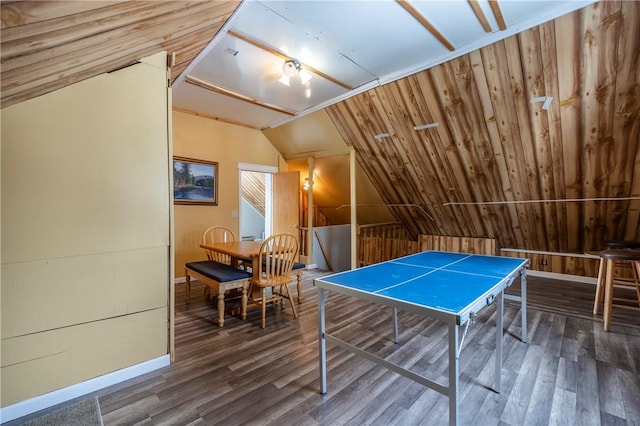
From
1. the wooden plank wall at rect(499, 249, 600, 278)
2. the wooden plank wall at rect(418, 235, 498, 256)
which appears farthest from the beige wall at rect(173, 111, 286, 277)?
the wooden plank wall at rect(499, 249, 600, 278)

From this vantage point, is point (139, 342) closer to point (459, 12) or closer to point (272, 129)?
point (459, 12)

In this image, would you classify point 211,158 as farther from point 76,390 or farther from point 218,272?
point 76,390

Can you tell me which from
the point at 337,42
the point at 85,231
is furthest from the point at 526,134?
the point at 85,231

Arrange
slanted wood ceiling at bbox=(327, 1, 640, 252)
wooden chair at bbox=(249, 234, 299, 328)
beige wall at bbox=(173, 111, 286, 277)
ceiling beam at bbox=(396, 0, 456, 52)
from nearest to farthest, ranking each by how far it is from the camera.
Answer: ceiling beam at bbox=(396, 0, 456, 52) < slanted wood ceiling at bbox=(327, 1, 640, 252) < wooden chair at bbox=(249, 234, 299, 328) < beige wall at bbox=(173, 111, 286, 277)

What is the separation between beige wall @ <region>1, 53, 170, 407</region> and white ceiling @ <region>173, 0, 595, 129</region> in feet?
2.89

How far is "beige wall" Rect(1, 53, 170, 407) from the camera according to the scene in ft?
5.56

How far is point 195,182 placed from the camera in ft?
15.8

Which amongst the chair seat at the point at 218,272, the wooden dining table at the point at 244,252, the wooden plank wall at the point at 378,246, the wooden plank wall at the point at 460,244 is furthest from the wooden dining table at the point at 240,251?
the wooden plank wall at the point at 460,244

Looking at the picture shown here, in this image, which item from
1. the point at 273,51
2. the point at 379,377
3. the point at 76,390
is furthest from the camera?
the point at 273,51

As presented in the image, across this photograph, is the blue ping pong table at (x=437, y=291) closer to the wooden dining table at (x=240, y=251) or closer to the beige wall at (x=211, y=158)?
the wooden dining table at (x=240, y=251)

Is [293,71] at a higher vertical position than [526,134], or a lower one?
higher

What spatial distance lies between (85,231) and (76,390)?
1069 mm

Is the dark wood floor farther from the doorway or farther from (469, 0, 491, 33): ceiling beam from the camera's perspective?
the doorway

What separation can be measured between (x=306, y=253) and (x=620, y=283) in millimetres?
4586
